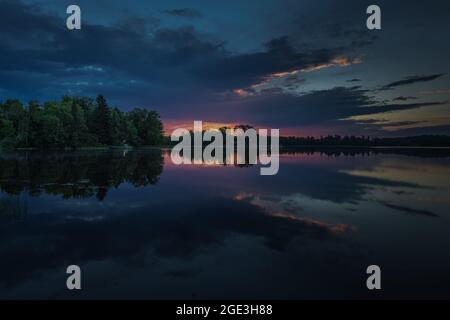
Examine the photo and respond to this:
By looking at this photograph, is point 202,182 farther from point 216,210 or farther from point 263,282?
point 263,282

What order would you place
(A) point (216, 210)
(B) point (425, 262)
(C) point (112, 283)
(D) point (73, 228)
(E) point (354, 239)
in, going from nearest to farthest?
1. (C) point (112, 283)
2. (B) point (425, 262)
3. (E) point (354, 239)
4. (D) point (73, 228)
5. (A) point (216, 210)

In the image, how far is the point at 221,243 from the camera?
392 inches

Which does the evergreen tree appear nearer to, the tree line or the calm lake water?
the tree line

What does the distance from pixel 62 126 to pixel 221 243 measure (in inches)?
3264

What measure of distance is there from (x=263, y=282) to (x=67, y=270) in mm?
4988

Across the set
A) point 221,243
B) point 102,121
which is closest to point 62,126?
point 102,121

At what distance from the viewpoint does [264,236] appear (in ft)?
35.2

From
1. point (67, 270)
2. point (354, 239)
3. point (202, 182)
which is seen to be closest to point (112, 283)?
point (67, 270)

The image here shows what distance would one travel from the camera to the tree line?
247 feet

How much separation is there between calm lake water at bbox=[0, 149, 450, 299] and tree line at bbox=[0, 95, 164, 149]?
219 ft

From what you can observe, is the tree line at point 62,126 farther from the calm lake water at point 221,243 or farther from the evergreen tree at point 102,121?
the calm lake water at point 221,243

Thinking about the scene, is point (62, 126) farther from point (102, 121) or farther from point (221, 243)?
point (221, 243)

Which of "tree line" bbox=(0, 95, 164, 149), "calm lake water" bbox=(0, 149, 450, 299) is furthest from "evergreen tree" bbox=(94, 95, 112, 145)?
"calm lake water" bbox=(0, 149, 450, 299)
